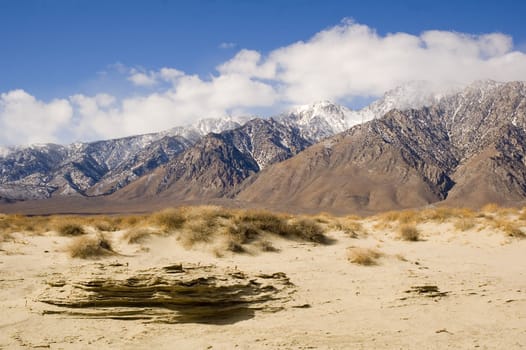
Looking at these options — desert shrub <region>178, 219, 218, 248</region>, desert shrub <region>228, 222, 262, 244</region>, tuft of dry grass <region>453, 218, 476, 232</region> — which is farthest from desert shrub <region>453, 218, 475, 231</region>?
desert shrub <region>178, 219, 218, 248</region>

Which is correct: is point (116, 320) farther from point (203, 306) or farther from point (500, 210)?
point (500, 210)

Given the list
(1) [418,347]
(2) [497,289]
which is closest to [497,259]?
(2) [497,289]

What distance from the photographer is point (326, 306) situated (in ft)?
39.3

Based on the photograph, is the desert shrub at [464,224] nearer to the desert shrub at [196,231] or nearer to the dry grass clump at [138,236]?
the desert shrub at [196,231]

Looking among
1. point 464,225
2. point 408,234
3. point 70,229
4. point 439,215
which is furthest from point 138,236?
point 439,215

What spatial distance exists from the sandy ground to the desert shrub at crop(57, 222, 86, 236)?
3.08 metres

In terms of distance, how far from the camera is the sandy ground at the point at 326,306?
31.0 ft

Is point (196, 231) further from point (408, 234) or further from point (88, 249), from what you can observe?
point (408, 234)

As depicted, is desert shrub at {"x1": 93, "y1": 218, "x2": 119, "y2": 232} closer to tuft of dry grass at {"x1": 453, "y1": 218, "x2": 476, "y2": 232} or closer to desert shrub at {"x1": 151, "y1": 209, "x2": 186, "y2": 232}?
desert shrub at {"x1": 151, "y1": 209, "x2": 186, "y2": 232}

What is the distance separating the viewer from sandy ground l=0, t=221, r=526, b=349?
945 centimetres

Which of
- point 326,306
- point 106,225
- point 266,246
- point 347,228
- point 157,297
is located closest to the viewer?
point 157,297

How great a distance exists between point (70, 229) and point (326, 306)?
16.1 m

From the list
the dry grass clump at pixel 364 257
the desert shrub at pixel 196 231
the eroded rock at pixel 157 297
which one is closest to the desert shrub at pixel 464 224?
the dry grass clump at pixel 364 257

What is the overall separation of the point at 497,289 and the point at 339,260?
5.74 m
